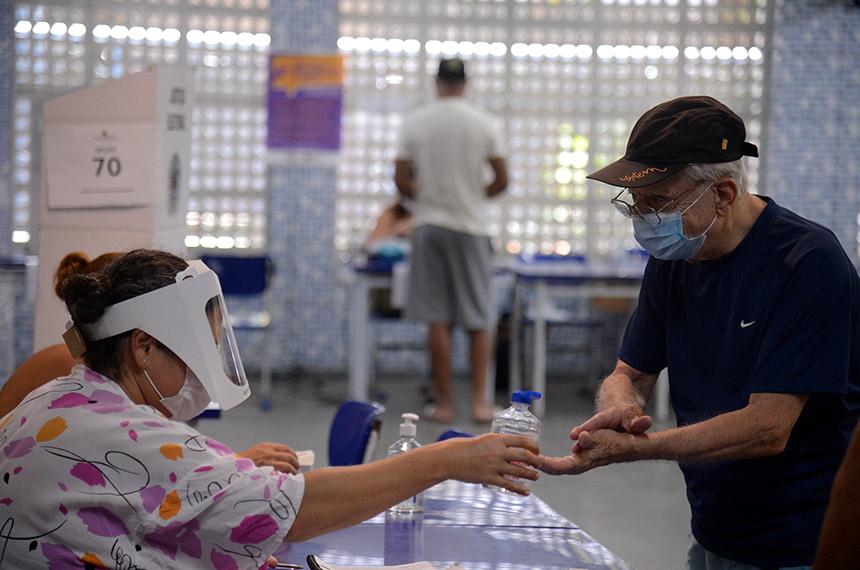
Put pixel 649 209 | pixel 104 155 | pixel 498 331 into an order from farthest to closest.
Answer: pixel 498 331, pixel 104 155, pixel 649 209

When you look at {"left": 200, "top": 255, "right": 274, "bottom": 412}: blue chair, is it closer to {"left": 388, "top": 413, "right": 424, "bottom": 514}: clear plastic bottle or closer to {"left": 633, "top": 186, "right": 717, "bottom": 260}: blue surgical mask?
{"left": 388, "top": 413, "right": 424, "bottom": 514}: clear plastic bottle

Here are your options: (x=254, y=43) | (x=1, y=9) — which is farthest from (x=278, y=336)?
(x=1, y=9)

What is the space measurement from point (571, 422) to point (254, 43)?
159 inches

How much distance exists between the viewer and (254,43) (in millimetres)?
8617

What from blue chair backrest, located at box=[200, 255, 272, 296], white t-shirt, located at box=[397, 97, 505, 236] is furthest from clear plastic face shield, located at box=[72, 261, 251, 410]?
blue chair backrest, located at box=[200, 255, 272, 296]

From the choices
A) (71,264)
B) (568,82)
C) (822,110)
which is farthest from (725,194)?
(822,110)

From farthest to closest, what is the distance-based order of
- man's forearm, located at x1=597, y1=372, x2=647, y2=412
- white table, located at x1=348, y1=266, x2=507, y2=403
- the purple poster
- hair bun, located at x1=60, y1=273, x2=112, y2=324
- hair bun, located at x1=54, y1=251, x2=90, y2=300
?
the purple poster < white table, located at x1=348, y1=266, x2=507, y2=403 < hair bun, located at x1=54, y1=251, x2=90, y2=300 < man's forearm, located at x1=597, y1=372, x2=647, y2=412 < hair bun, located at x1=60, y1=273, x2=112, y2=324

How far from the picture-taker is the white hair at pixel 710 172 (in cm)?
205

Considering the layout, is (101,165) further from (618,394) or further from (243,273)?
(243,273)

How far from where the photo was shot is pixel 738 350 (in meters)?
2.06

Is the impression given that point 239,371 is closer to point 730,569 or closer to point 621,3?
point 730,569

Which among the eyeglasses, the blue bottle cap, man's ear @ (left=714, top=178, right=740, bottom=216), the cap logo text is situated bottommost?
the blue bottle cap

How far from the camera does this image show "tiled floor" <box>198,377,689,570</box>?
4428 millimetres

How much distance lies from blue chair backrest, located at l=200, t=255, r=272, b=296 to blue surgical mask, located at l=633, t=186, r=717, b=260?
524 cm
